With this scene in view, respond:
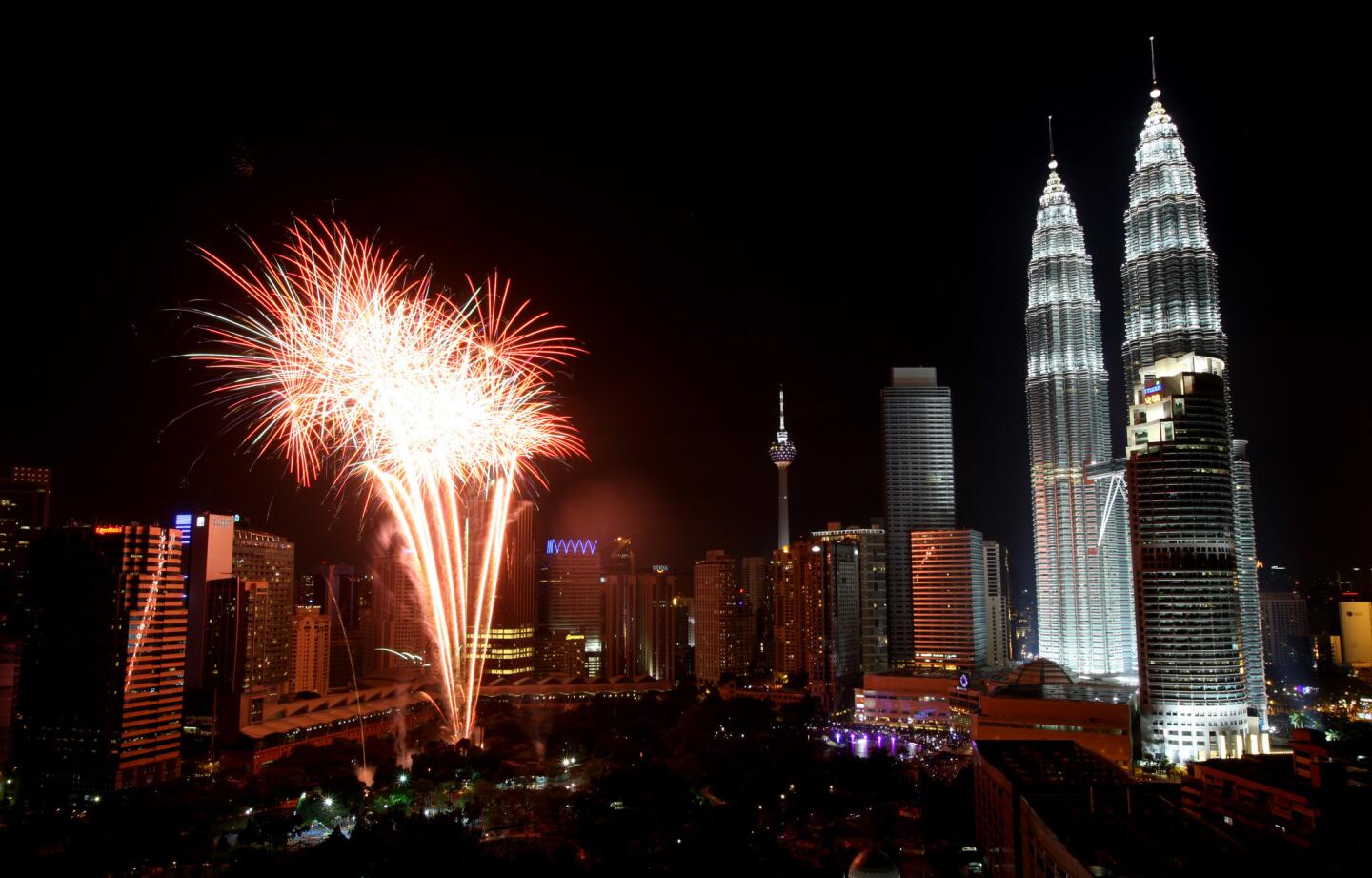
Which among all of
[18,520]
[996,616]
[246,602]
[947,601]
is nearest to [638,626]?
[947,601]

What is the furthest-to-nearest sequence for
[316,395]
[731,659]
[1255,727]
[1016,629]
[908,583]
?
[1016,629] < [731,659] < [908,583] < [1255,727] < [316,395]

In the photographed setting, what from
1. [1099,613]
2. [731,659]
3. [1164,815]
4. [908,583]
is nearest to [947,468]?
[908,583]

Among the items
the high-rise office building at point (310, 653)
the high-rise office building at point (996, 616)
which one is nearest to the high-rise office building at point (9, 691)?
the high-rise office building at point (310, 653)

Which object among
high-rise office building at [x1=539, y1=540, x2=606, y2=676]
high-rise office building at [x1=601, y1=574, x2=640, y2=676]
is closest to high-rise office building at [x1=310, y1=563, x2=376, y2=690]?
high-rise office building at [x1=539, y1=540, x2=606, y2=676]

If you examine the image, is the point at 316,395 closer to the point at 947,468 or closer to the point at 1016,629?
the point at 947,468

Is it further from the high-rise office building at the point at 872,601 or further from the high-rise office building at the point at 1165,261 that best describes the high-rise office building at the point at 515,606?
the high-rise office building at the point at 1165,261

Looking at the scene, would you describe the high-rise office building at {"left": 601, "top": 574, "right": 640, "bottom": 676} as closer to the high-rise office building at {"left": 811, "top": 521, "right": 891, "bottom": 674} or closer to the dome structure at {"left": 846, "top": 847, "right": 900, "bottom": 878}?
the high-rise office building at {"left": 811, "top": 521, "right": 891, "bottom": 674}
